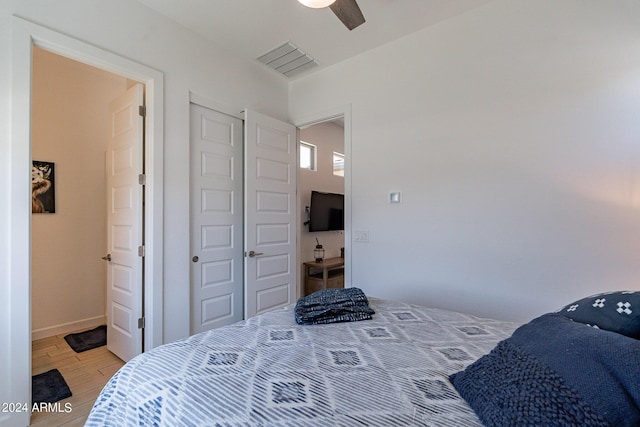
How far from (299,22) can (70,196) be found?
3.05 meters

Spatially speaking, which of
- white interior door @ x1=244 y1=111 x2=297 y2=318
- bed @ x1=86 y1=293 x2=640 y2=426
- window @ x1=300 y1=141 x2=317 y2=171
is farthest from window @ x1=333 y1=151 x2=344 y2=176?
bed @ x1=86 y1=293 x2=640 y2=426

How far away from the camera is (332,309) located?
5.08 feet

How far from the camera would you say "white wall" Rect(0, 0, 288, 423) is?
1652 mm

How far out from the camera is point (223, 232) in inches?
110

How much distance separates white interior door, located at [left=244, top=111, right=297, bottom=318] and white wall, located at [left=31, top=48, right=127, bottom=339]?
6.61 ft

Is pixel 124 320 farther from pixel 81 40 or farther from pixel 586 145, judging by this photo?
pixel 586 145

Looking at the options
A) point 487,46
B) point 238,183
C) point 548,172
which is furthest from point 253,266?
point 487,46

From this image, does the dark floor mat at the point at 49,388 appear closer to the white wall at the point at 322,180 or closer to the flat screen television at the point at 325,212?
the white wall at the point at 322,180

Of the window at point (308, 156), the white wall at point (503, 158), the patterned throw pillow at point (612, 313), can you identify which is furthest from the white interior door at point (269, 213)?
the patterned throw pillow at point (612, 313)

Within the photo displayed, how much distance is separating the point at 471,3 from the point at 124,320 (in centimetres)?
373

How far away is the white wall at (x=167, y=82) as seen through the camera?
165 centimetres

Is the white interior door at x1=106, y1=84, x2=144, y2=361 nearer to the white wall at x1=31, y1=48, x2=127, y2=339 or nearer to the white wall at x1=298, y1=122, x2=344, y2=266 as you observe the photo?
the white wall at x1=31, y1=48, x2=127, y2=339

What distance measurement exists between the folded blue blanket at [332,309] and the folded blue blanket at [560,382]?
66 cm

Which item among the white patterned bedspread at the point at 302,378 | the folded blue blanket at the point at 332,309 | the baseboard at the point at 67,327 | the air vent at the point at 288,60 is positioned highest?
the air vent at the point at 288,60
